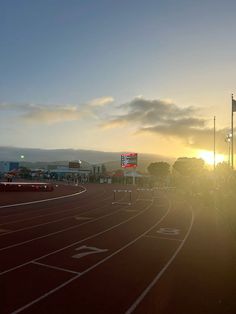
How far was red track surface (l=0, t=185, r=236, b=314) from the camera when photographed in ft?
29.8

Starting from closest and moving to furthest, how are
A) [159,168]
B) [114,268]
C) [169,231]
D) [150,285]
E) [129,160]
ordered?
[150,285] → [114,268] → [169,231] → [129,160] → [159,168]

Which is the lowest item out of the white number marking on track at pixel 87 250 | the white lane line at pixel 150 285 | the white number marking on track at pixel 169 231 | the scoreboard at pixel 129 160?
the white lane line at pixel 150 285

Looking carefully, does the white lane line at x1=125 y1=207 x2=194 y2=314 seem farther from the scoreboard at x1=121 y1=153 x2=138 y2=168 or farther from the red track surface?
the scoreboard at x1=121 y1=153 x2=138 y2=168

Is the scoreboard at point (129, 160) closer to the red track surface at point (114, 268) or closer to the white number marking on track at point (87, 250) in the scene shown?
the red track surface at point (114, 268)

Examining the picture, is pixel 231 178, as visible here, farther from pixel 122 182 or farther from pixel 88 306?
pixel 122 182

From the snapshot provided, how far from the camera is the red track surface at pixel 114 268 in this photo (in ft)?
29.8

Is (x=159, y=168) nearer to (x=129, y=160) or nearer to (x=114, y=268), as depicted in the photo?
(x=129, y=160)

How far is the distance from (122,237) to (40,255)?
5299 mm

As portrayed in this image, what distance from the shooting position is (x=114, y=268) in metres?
12.4

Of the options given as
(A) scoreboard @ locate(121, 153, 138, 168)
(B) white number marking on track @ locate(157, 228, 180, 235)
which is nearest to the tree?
(A) scoreboard @ locate(121, 153, 138, 168)

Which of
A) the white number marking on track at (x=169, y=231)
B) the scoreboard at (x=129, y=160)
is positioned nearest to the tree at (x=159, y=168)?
the scoreboard at (x=129, y=160)

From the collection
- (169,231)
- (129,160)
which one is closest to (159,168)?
(129,160)

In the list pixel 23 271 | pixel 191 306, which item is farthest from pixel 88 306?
pixel 23 271

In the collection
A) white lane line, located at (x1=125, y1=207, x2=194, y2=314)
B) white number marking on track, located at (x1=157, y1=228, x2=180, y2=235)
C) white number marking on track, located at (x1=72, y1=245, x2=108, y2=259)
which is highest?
white number marking on track, located at (x1=157, y1=228, x2=180, y2=235)
